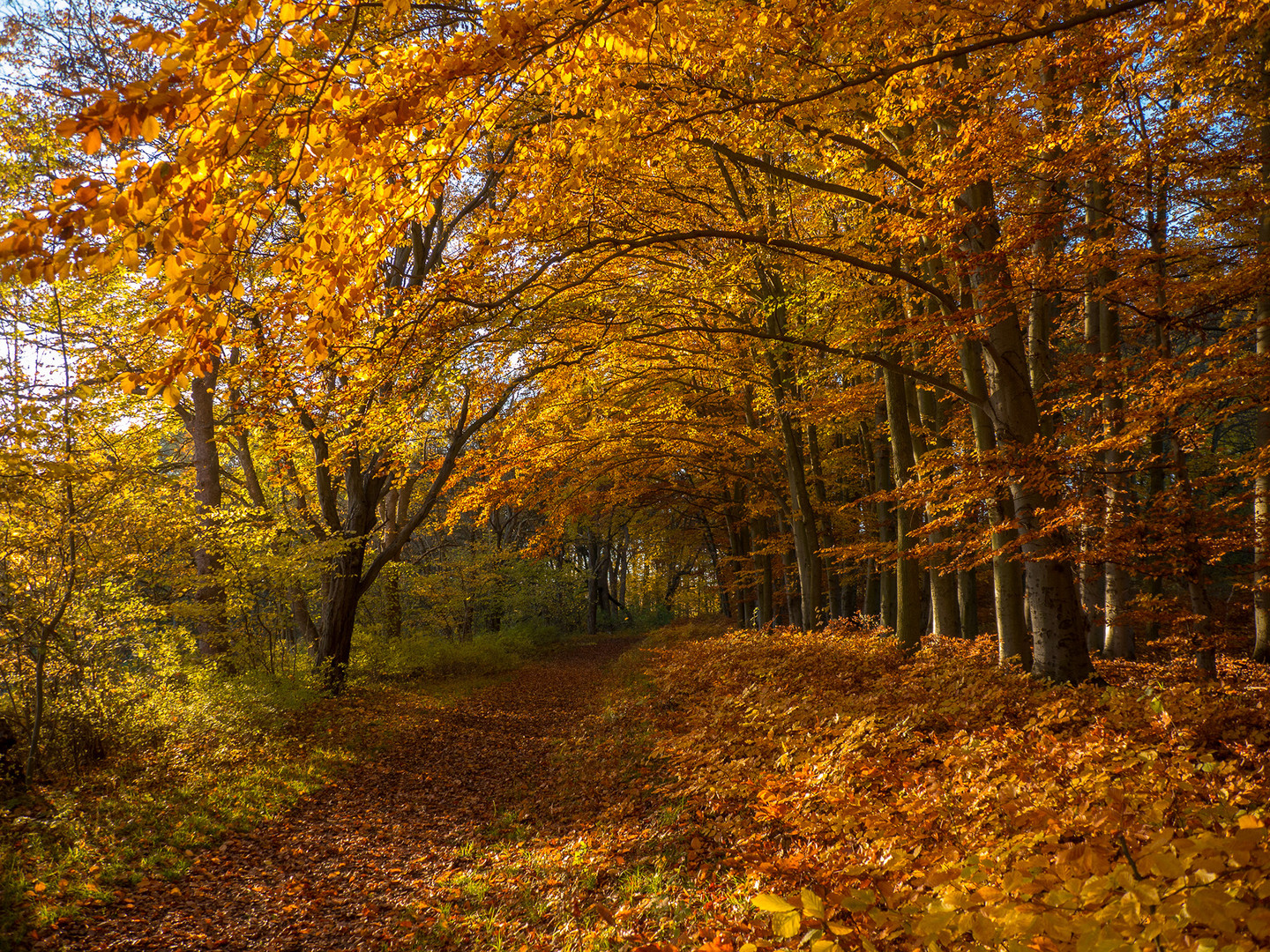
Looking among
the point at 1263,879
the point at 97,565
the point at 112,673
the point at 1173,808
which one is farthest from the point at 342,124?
the point at 112,673

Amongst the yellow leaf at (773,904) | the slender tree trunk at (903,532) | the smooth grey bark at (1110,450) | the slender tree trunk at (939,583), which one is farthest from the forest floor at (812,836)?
the slender tree trunk at (939,583)

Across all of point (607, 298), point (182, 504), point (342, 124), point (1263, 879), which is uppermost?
point (607, 298)

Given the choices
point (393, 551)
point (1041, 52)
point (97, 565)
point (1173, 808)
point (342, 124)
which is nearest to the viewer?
point (342, 124)

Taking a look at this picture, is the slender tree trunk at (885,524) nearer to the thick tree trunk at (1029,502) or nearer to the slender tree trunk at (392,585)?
the thick tree trunk at (1029,502)

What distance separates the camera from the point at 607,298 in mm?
10609

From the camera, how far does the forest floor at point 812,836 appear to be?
2488 mm

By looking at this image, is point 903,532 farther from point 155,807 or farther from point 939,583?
point 155,807

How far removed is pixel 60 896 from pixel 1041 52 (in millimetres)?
10328

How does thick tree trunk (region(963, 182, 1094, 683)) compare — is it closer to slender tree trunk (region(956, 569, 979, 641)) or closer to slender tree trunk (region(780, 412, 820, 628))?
slender tree trunk (region(956, 569, 979, 641))

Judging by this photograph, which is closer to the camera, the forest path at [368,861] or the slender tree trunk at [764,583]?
the forest path at [368,861]

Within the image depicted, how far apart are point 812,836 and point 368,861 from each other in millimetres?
4260

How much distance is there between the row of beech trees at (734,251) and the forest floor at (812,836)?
1737mm

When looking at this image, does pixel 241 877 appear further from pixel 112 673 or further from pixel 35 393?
pixel 35 393

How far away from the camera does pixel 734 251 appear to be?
1051 centimetres
